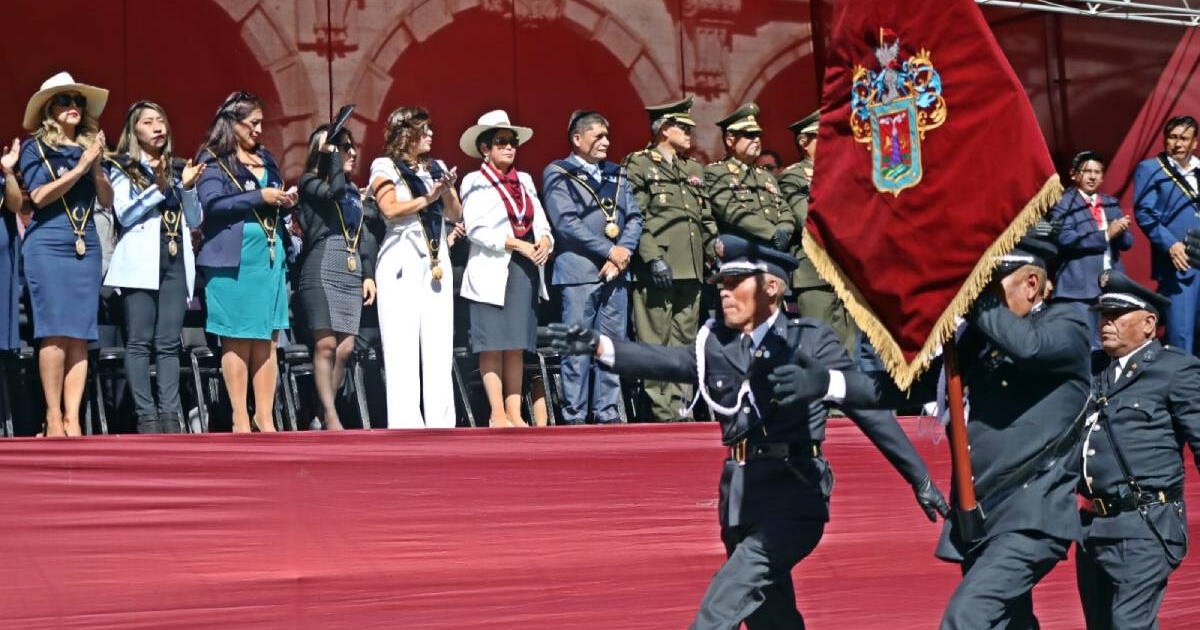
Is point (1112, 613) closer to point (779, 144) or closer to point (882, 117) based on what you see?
point (882, 117)

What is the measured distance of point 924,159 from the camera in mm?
6926

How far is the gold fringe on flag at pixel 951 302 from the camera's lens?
665cm

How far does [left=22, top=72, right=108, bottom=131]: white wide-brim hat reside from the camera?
915 cm

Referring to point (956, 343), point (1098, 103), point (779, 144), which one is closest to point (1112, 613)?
point (956, 343)

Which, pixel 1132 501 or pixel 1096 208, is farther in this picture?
pixel 1096 208

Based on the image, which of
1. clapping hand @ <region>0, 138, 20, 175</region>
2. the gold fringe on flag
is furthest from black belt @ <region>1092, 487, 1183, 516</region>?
clapping hand @ <region>0, 138, 20, 175</region>

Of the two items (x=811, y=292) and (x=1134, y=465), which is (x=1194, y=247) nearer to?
(x=811, y=292)

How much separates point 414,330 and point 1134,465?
3929 mm

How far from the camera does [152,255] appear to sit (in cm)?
945

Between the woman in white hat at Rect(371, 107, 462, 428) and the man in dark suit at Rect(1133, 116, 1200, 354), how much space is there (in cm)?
540

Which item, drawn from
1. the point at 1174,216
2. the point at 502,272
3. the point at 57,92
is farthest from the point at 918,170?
the point at 1174,216

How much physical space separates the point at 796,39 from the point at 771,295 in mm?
6686

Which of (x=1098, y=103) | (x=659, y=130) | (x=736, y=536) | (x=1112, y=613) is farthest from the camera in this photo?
(x=1098, y=103)

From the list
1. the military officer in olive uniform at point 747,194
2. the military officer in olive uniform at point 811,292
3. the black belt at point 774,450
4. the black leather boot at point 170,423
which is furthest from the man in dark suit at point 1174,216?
the black leather boot at point 170,423
